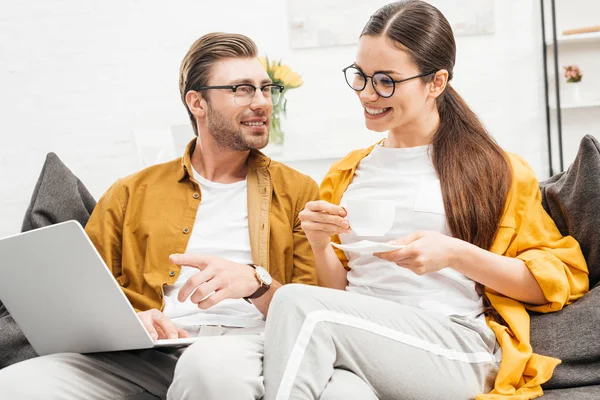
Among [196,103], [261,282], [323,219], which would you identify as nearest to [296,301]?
[323,219]

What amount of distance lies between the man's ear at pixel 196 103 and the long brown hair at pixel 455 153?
58 cm

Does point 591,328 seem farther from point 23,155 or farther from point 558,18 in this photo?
point 23,155

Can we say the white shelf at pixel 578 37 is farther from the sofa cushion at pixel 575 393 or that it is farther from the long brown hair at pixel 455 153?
the sofa cushion at pixel 575 393

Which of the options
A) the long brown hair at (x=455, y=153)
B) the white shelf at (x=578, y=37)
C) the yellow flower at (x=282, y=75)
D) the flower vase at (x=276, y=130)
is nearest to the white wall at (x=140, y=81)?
the white shelf at (x=578, y=37)

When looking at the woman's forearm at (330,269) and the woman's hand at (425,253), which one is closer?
the woman's hand at (425,253)

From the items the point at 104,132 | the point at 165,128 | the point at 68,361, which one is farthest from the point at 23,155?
the point at 68,361

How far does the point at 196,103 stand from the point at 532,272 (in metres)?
1.07

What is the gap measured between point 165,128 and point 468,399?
2210 millimetres

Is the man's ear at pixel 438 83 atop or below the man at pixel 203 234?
atop

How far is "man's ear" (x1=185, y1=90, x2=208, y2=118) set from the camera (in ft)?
6.79

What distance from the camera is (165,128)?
3.25m

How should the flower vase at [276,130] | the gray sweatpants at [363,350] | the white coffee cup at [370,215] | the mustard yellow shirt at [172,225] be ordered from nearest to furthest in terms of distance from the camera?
the gray sweatpants at [363,350] → the white coffee cup at [370,215] → the mustard yellow shirt at [172,225] → the flower vase at [276,130]

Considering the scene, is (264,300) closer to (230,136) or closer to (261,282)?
(261,282)

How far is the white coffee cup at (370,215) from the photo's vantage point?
52.1 inches
